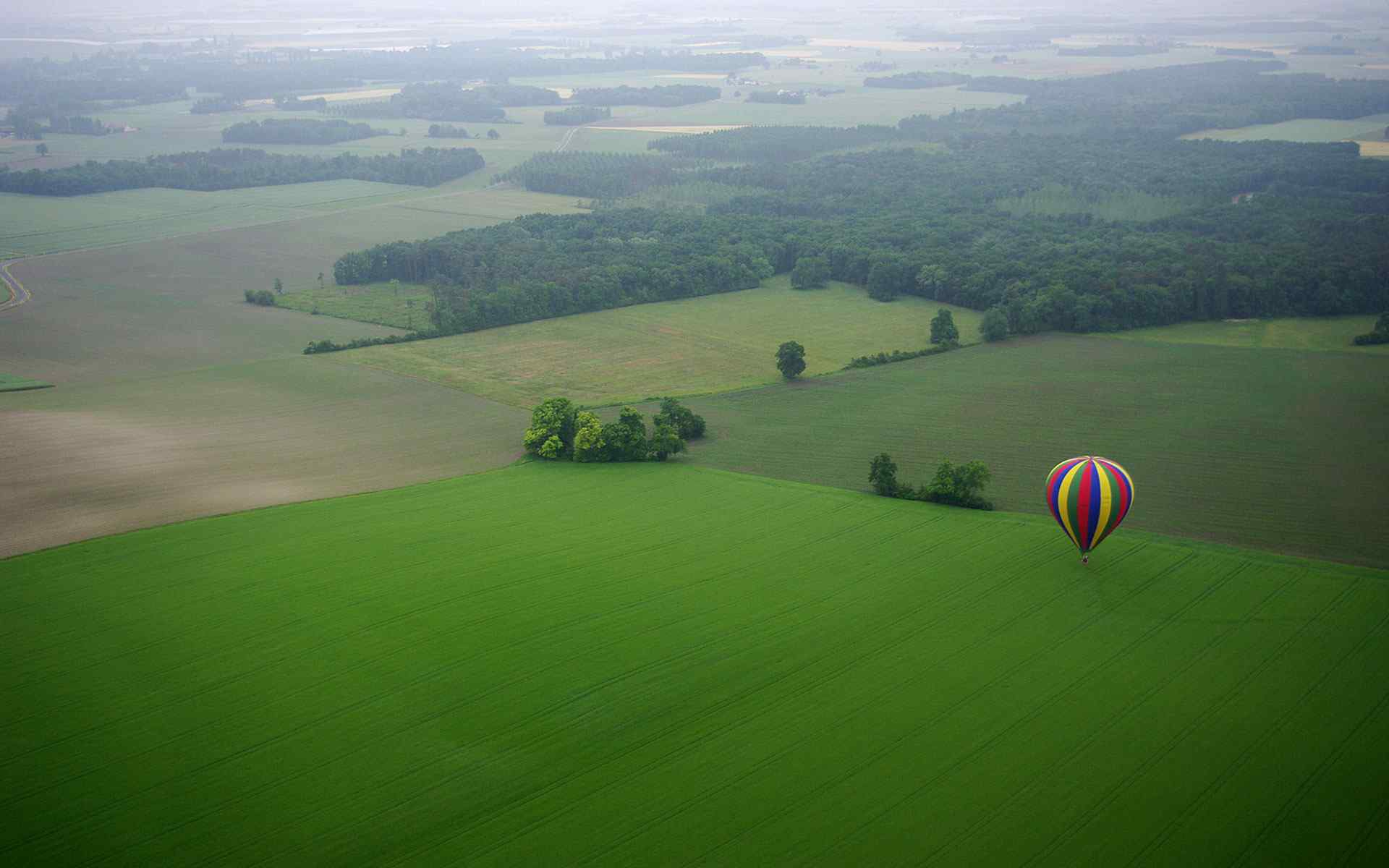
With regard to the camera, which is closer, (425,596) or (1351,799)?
(1351,799)

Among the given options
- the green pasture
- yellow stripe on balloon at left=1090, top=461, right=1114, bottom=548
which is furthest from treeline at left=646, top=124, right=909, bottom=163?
yellow stripe on balloon at left=1090, top=461, right=1114, bottom=548

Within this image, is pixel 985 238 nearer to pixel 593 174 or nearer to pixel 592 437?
pixel 593 174

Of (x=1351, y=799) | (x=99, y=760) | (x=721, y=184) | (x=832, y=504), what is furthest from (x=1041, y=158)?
(x=99, y=760)

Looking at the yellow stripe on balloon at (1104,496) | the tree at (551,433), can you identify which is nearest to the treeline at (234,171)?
the tree at (551,433)

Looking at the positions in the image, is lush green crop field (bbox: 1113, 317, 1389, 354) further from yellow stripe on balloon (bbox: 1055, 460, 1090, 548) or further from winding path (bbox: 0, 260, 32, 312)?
winding path (bbox: 0, 260, 32, 312)

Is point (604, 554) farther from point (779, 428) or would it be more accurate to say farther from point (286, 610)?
point (779, 428)

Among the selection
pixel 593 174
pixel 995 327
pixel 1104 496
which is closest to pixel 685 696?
pixel 1104 496
